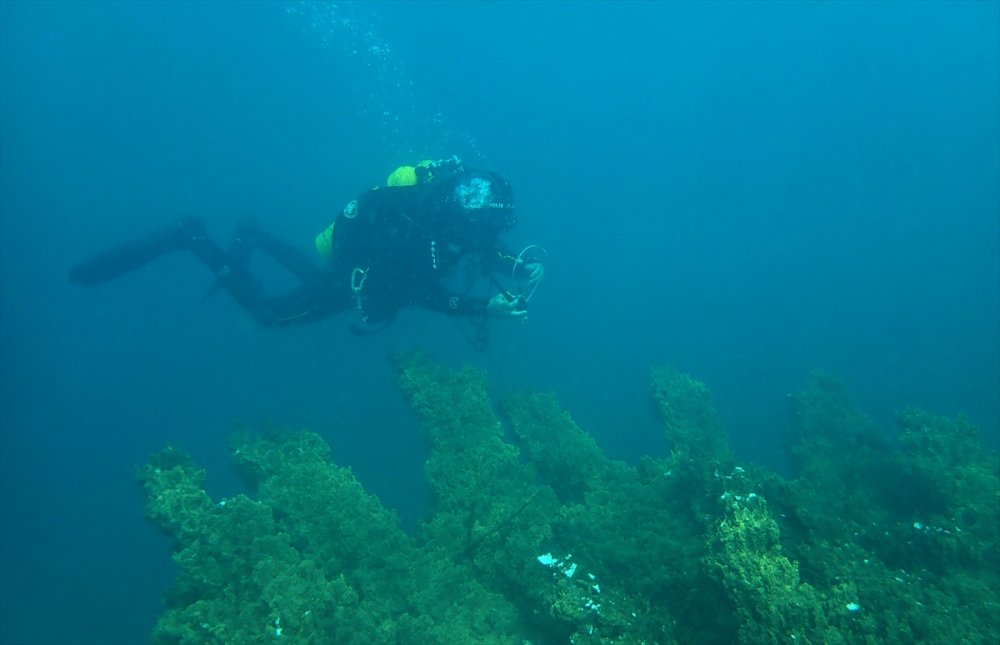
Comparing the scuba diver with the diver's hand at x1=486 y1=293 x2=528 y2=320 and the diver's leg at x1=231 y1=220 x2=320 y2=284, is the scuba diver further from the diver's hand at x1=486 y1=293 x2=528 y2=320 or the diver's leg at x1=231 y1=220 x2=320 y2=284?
the diver's leg at x1=231 y1=220 x2=320 y2=284

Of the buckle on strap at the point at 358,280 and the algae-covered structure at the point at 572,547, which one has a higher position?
the buckle on strap at the point at 358,280

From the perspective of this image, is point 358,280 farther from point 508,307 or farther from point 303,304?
point 508,307

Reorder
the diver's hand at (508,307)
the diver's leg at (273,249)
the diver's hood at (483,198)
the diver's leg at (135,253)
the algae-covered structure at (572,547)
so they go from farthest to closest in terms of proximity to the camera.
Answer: the diver's leg at (273,249)
the diver's leg at (135,253)
the diver's hood at (483,198)
the diver's hand at (508,307)
the algae-covered structure at (572,547)

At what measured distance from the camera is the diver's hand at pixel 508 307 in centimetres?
732

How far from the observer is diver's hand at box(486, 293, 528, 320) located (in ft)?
24.0

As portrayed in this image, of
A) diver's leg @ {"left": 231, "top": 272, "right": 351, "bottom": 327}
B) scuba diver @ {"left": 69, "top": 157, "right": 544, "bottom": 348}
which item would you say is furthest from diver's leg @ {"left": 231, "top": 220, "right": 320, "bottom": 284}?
scuba diver @ {"left": 69, "top": 157, "right": 544, "bottom": 348}

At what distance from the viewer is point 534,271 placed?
7977mm

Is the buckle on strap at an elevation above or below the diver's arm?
below

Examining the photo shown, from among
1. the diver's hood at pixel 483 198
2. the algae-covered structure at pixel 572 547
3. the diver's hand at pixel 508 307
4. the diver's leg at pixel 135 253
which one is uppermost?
the diver's hood at pixel 483 198

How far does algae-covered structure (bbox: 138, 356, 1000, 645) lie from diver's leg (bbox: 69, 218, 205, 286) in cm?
647

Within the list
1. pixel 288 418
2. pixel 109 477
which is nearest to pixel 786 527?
pixel 288 418

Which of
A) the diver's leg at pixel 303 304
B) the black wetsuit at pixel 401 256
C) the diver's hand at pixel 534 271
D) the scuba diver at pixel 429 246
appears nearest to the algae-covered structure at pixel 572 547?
the scuba diver at pixel 429 246

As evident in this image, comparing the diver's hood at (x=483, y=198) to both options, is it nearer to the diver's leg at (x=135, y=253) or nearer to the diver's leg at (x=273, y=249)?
the diver's leg at (x=273, y=249)

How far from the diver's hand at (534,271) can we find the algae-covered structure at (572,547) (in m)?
1.83
